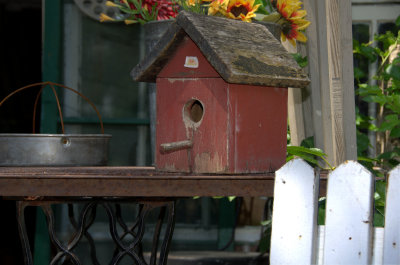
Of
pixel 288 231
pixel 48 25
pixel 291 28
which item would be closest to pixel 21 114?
pixel 48 25

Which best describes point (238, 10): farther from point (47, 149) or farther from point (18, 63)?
point (18, 63)

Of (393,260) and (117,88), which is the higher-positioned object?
(117,88)

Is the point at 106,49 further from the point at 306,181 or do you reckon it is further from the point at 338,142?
the point at 306,181

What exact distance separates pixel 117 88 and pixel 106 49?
0.68 ft

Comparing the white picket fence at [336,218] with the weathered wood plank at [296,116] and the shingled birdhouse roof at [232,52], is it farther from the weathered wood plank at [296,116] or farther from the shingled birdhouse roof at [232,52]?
the weathered wood plank at [296,116]

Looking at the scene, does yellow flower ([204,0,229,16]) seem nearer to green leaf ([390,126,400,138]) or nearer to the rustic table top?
the rustic table top

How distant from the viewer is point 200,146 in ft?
7.23

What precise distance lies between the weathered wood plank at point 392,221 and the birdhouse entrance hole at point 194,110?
2.00 ft

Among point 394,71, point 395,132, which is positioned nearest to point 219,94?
point 395,132

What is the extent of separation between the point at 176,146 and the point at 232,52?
314 mm

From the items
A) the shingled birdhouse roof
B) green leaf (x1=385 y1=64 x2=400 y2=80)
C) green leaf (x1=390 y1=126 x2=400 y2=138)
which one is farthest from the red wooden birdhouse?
green leaf (x1=385 y1=64 x2=400 y2=80)

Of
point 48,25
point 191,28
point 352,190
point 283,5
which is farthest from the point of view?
point 48,25

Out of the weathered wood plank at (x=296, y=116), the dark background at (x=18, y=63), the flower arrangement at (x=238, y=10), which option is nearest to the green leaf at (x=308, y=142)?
the weathered wood plank at (x=296, y=116)

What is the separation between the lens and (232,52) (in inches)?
84.6
